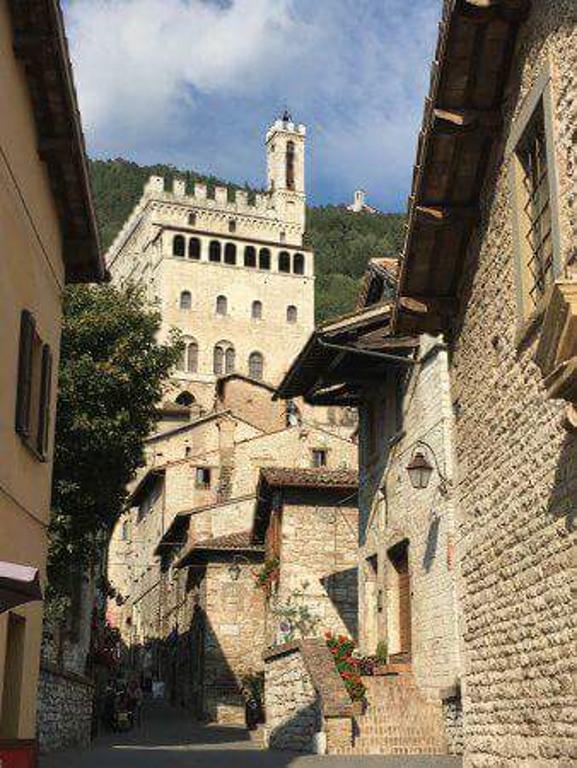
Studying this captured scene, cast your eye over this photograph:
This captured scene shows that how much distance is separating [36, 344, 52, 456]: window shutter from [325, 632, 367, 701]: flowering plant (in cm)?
749

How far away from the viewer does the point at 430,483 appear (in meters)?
17.2

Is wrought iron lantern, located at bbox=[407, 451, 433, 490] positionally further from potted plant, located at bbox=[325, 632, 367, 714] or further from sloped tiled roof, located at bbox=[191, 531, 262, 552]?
sloped tiled roof, located at bbox=[191, 531, 262, 552]

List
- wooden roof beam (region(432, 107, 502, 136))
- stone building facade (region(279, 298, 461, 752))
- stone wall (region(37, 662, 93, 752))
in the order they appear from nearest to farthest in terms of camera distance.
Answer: wooden roof beam (region(432, 107, 502, 136))
stone building facade (region(279, 298, 461, 752))
stone wall (region(37, 662, 93, 752))

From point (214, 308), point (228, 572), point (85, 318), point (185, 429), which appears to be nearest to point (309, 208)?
point (214, 308)

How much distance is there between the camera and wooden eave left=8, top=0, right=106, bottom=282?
10531mm

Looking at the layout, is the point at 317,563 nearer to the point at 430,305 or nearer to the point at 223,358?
the point at 430,305

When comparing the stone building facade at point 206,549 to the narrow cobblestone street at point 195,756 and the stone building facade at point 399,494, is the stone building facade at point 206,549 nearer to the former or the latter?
the narrow cobblestone street at point 195,756

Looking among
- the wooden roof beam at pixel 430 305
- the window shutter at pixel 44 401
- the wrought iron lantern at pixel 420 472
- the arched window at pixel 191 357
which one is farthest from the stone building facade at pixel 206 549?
the arched window at pixel 191 357

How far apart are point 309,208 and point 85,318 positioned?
418 feet

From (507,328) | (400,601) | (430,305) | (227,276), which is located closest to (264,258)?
(227,276)

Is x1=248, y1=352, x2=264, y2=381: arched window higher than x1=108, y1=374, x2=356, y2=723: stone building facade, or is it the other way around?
x1=248, y1=352, x2=264, y2=381: arched window

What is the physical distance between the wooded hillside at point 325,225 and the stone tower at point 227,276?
24.7 metres

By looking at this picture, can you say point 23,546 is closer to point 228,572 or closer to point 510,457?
point 510,457

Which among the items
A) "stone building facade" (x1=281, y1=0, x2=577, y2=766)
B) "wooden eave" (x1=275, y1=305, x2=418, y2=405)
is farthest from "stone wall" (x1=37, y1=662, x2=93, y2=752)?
"stone building facade" (x1=281, y1=0, x2=577, y2=766)
